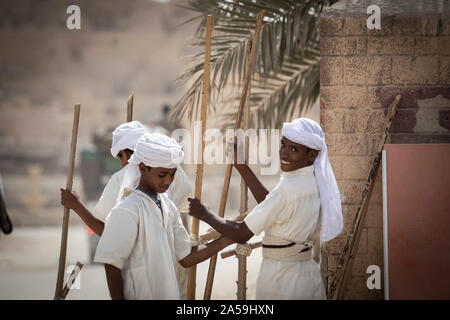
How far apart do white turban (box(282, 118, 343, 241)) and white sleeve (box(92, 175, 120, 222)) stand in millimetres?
1124

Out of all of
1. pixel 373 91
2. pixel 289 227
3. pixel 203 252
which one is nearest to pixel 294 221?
pixel 289 227

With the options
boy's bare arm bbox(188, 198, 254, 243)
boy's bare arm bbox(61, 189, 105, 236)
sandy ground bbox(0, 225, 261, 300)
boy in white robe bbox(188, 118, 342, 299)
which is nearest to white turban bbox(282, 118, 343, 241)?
boy in white robe bbox(188, 118, 342, 299)

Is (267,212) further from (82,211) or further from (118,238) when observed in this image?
(82,211)

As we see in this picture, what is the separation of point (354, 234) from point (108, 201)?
168 centimetres

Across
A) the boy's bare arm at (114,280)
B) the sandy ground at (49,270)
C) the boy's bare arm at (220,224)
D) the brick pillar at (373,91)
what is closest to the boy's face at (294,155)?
the boy's bare arm at (220,224)

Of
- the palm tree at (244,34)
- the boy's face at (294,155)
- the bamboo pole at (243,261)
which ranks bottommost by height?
the bamboo pole at (243,261)

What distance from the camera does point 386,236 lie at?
4.64 m

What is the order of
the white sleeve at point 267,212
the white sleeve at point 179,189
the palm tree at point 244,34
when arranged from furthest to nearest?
the palm tree at point 244,34 < the white sleeve at point 179,189 < the white sleeve at point 267,212

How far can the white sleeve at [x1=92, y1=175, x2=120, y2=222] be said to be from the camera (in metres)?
4.09

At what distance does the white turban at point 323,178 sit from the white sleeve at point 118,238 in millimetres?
972

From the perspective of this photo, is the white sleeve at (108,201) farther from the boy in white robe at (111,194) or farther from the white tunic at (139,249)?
the white tunic at (139,249)

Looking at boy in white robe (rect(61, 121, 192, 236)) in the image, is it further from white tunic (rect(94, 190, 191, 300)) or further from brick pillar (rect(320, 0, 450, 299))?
brick pillar (rect(320, 0, 450, 299))

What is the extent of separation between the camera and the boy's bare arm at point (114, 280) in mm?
3215

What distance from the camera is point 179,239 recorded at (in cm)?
359
